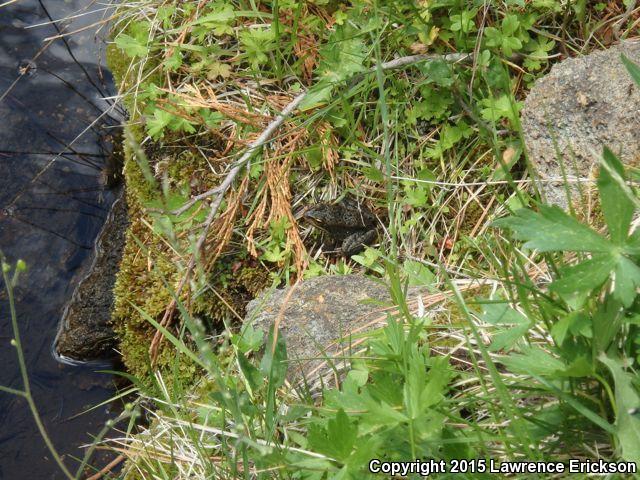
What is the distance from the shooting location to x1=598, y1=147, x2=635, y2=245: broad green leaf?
164 centimetres

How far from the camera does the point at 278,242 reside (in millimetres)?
3533

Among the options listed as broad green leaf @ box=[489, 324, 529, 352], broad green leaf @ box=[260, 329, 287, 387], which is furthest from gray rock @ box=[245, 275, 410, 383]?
broad green leaf @ box=[489, 324, 529, 352]

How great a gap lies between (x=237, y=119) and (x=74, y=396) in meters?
1.84

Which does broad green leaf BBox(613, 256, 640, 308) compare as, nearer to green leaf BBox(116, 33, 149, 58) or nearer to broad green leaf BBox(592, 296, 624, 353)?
broad green leaf BBox(592, 296, 624, 353)

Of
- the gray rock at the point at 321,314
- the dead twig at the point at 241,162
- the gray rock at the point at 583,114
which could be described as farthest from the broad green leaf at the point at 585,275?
the dead twig at the point at 241,162

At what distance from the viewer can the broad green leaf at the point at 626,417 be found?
1589 millimetres

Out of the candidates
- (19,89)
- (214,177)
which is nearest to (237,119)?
(214,177)

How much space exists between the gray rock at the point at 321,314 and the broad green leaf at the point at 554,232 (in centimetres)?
103

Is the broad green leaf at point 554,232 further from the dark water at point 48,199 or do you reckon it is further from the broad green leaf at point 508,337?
the dark water at point 48,199

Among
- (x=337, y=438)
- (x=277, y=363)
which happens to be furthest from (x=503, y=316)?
(x=277, y=363)

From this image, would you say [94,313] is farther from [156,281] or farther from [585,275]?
[585,275]

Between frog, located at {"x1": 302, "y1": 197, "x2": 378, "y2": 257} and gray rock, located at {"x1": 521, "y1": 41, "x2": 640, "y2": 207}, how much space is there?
91cm

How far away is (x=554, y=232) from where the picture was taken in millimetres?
1689

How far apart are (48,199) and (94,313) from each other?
95cm
